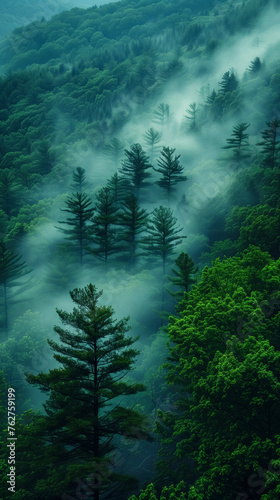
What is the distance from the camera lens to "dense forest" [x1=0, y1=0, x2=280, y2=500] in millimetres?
19984

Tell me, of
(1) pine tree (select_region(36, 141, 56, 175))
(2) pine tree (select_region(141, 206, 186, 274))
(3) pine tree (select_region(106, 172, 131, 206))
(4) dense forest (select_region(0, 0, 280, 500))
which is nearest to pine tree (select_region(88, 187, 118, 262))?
(4) dense forest (select_region(0, 0, 280, 500))

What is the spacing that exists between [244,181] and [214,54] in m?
123

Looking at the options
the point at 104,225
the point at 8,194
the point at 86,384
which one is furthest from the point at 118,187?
the point at 86,384

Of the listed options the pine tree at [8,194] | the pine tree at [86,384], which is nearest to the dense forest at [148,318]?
the pine tree at [86,384]

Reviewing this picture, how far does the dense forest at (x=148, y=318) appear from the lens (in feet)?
65.6

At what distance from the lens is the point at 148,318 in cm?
4728

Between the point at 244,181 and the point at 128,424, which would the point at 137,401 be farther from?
the point at 244,181

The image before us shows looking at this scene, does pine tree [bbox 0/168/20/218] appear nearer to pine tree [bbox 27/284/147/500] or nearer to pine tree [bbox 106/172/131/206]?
pine tree [bbox 106/172/131/206]

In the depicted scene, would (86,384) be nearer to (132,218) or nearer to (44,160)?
(132,218)

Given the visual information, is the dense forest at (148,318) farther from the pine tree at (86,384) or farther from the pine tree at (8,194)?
the pine tree at (8,194)

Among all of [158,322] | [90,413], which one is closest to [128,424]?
[90,413]

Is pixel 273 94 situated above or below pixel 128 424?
above

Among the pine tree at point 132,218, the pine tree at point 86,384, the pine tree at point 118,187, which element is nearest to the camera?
the pine tree at point 86,384

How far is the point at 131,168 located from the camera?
6025 cm
